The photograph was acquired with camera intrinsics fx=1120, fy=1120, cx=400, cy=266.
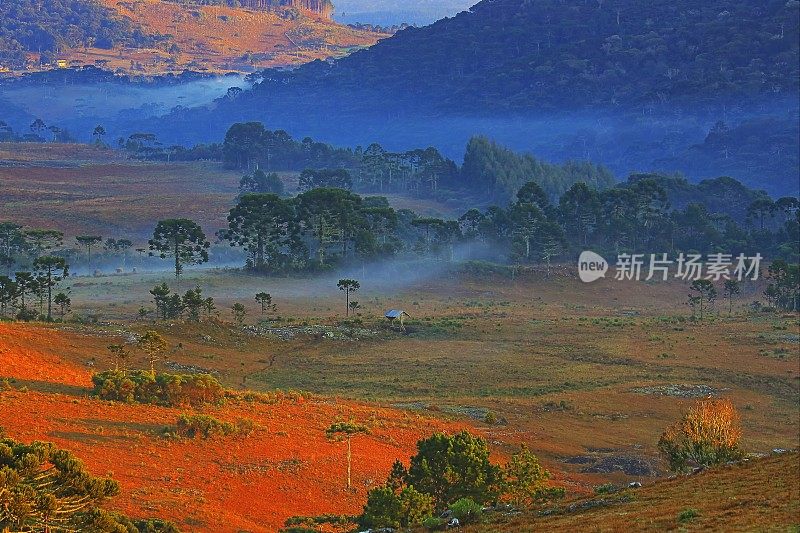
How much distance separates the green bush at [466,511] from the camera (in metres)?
27.2

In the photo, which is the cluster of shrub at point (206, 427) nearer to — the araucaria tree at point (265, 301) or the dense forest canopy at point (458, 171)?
the araucaria tree at point (265, 301)

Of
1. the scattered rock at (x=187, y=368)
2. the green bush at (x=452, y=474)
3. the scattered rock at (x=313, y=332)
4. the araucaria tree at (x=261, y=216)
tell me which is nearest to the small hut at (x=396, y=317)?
the scattered rock at (x=313, y=332)

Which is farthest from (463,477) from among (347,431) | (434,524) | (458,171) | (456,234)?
(458,171)

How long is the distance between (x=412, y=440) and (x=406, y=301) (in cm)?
4783

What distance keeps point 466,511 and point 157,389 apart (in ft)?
52.1

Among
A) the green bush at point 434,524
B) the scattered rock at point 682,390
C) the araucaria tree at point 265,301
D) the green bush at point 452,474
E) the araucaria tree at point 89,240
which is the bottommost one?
the scattered rock at point 682,390

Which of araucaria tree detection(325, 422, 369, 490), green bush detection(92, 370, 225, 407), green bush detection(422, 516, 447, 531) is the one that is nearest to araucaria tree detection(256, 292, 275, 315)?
green bush detection(92, 370, 225, 407)

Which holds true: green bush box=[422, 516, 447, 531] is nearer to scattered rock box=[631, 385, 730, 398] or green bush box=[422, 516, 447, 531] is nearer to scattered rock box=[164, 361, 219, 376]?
scattered rock box=[164, 361, 219, 376]

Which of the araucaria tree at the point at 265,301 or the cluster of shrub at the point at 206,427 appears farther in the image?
the araucaria tree at the point at 265,301

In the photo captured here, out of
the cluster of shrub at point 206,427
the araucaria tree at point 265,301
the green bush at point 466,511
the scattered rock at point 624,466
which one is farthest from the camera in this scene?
the araucaria tree at point 265,301

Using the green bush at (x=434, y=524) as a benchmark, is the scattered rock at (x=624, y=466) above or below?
below

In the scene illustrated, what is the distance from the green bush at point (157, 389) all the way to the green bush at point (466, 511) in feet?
48.5

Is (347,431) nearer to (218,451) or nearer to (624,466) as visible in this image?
(218,451)

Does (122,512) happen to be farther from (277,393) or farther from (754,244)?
(754,244)
